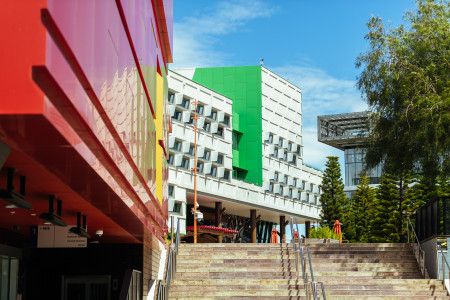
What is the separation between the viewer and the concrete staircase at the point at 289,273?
67.3 ft

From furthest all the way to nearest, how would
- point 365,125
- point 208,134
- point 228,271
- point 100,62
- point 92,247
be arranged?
1. point 208,134
2. point 365,125
3. point 228,271
4. point 92,247
5. point 100,62

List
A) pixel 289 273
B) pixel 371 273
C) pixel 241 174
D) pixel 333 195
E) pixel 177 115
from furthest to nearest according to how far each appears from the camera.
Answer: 1. pixel 241 174
2. pixel 333 195
3. pixel 177 115
4. pixel 289 273
5. pixel 371 273

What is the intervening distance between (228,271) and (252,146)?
52.1 metres

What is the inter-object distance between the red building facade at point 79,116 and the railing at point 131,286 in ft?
2.72

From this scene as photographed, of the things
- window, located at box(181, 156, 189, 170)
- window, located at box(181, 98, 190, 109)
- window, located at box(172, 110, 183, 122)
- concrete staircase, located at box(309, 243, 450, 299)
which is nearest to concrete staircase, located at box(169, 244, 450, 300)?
concrete staircase, located at box(309, 243, 450, 299)

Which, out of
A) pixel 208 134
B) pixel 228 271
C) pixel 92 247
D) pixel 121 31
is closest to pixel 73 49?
pixel 121 31

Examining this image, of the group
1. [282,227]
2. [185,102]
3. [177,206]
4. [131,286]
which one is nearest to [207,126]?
[185,102]

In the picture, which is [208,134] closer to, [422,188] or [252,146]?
[252,146]

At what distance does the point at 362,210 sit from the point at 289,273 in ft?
149

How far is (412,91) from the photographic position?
2422cm

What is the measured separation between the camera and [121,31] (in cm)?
1020

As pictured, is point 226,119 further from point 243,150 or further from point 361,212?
point 361,212

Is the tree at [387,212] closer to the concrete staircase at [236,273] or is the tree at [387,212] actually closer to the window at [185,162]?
the window at [185,162]

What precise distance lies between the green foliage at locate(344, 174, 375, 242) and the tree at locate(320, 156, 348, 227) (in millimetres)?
1171
